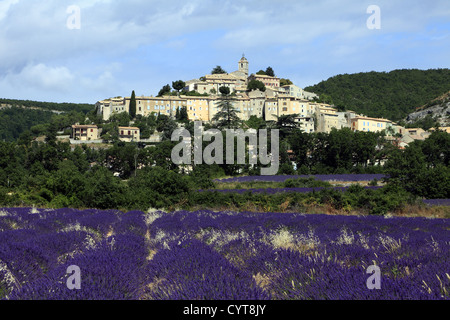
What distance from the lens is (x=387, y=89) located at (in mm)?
175625

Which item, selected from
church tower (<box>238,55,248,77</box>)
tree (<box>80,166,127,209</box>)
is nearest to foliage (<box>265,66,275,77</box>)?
church tower (<box>238,55,248,77</box>)

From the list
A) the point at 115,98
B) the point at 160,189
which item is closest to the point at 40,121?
the point at 115,98

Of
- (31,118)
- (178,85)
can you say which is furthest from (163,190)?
(31,118)

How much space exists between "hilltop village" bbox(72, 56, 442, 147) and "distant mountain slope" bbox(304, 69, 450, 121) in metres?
33.0

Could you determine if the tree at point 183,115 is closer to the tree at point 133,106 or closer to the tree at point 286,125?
the tree at point 133,106

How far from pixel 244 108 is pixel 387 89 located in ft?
305

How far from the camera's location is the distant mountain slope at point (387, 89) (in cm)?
15476

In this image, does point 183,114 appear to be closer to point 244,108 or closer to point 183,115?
point 183,115

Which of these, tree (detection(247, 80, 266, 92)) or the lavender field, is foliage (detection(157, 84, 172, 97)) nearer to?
tree (detection(247, 80, 266, 92))

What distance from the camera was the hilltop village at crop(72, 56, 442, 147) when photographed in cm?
10375

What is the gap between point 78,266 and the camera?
508 centimetres

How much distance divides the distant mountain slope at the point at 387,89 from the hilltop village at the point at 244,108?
1299 inches

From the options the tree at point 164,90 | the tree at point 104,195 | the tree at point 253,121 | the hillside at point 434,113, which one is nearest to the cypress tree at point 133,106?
the tree at point 164,90

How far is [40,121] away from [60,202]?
161 metres
